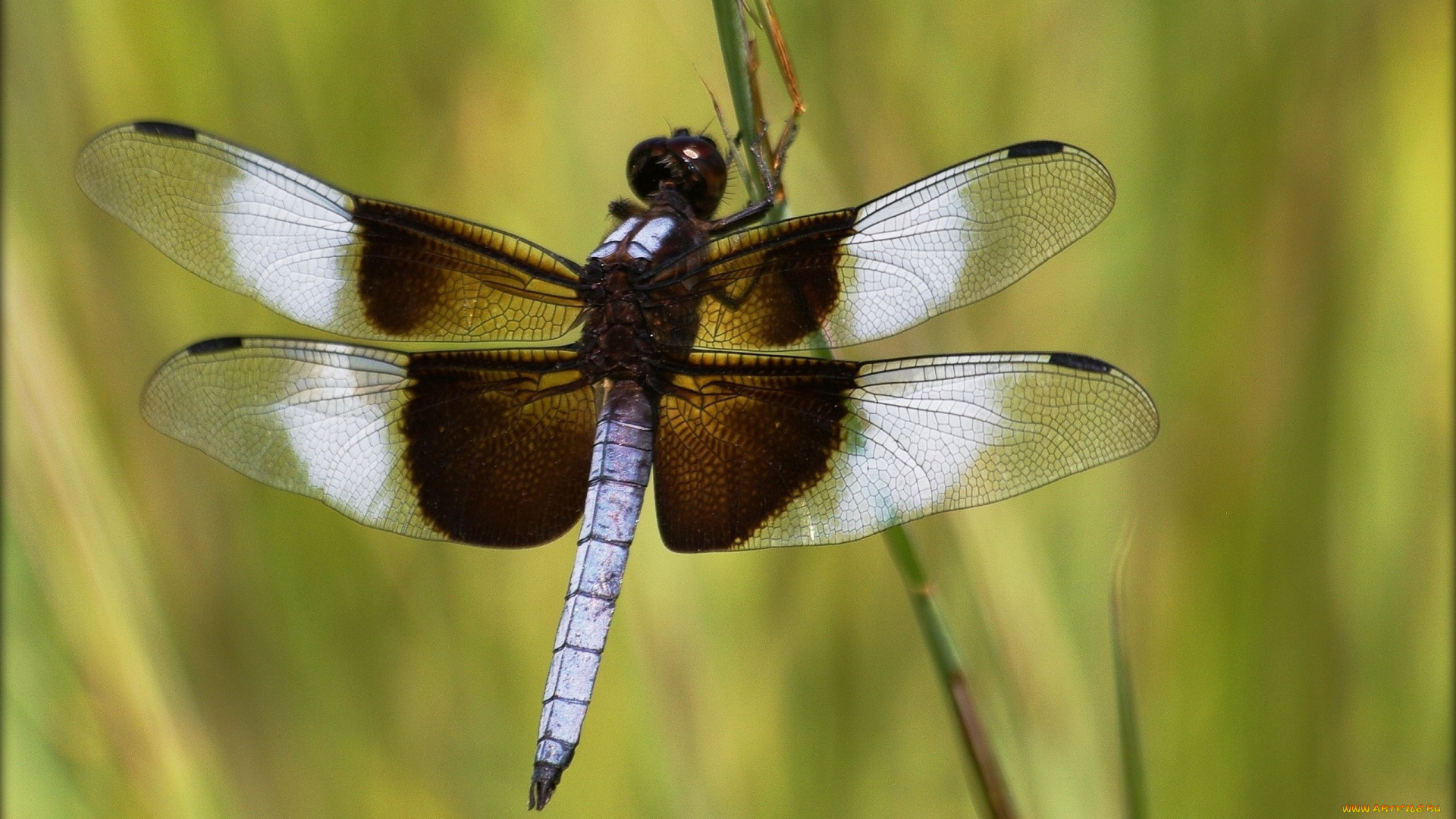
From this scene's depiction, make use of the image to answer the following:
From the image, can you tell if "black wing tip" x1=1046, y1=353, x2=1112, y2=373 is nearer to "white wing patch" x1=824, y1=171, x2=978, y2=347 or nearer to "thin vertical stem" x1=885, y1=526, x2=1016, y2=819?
"white wing patch" x1=824, y1=171, x2=978, y2=347

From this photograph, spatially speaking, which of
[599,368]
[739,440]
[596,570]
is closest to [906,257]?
[739,440]

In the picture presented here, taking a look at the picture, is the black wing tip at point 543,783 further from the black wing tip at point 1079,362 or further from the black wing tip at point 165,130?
the black wing tip at point 165,130

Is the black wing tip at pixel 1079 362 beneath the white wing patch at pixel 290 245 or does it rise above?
beneath

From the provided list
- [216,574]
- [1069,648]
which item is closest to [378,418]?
[216,574]

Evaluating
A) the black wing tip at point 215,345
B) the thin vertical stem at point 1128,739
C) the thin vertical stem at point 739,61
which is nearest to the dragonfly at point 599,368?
the black wing tip at point 215,345

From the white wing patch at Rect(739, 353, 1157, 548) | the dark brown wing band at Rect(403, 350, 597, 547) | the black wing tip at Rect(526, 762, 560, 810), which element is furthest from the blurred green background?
the black wing tip at Rect(526, 762, 560, 810)
